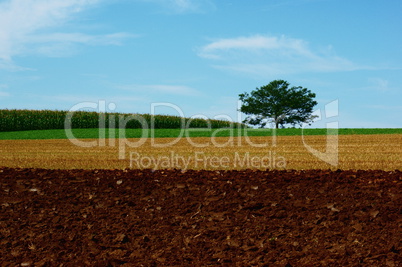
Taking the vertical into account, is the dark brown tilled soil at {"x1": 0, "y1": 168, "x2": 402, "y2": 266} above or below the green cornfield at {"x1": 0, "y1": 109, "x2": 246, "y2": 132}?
below

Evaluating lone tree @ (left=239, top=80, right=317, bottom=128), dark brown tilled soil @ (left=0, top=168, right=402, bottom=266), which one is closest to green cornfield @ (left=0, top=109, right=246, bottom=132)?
lone tree @ (left=239, top=80, right=317, bottom=128)

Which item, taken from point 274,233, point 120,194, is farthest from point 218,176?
point 274,233

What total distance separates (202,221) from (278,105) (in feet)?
167

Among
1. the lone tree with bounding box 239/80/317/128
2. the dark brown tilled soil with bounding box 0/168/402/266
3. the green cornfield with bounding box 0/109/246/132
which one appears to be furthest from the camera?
the lone tree with bounding box 239/80/317/128

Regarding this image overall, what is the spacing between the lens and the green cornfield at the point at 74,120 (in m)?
41.0

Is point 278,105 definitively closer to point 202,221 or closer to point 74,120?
point 74,120

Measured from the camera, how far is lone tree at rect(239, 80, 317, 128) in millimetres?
56438

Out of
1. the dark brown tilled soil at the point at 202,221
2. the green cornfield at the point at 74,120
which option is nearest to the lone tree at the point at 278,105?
the green cornfield at the point at 74,120

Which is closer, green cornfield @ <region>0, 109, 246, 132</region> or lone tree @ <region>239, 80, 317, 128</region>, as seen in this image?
green cornfield @ <region>0, 109, 246, 132</region>

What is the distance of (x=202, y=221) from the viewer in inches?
268

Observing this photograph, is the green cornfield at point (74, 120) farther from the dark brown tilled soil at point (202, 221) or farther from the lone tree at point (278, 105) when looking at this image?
the dark brown tilled soil at point (202, 221)

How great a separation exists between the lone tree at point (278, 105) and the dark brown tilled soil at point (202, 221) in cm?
4781

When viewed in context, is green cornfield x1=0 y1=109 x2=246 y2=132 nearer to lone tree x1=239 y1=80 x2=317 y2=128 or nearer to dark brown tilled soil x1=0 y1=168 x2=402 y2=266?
lone tree x1=239 y1=80 x2=317 y2=128

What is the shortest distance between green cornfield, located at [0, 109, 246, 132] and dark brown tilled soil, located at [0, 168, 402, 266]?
31943mm
